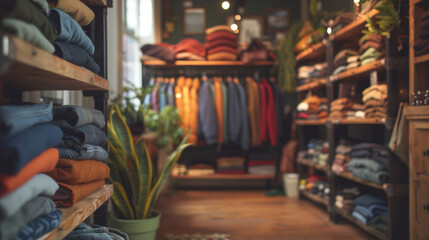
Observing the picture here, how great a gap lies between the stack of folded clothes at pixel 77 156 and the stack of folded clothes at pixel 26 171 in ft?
0.51

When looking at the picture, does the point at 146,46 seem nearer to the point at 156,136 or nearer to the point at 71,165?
the point at 156,136

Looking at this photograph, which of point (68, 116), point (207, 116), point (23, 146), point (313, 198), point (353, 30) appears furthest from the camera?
point (207, 116)

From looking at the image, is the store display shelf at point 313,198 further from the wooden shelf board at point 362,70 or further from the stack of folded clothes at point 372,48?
the stack of folded clothes at point 372,48

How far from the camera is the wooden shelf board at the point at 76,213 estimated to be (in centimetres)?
86

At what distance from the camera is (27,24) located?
2.23ft

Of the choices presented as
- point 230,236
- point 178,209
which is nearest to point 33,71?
point 230,236

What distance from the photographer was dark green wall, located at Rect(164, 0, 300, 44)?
5016mm

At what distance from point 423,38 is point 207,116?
269cm

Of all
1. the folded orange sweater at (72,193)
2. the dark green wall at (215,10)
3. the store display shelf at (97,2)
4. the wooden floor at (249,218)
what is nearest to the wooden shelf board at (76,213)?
the folded orange sweater at (72,193)

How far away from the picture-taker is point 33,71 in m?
0.78

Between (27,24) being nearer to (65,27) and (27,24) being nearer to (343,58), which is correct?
(65,27)

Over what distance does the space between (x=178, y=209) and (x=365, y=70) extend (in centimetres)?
221

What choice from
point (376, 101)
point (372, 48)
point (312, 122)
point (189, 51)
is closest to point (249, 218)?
point (312, 122)

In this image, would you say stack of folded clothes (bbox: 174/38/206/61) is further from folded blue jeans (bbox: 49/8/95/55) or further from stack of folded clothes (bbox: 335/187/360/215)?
folded blue jeans (bbox: 49/8/95/55)
